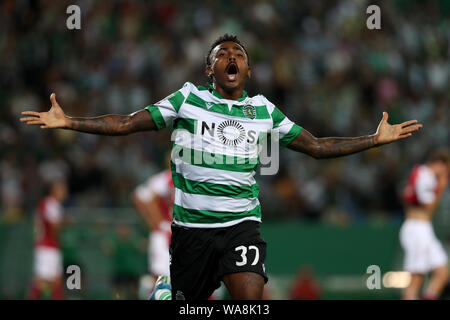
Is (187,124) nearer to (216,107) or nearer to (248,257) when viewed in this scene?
(216,107)

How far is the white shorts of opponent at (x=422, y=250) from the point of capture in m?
11.3

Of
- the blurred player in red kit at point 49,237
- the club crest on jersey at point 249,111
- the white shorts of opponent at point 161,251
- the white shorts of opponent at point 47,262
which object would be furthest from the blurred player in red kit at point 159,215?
the club crest on jersey at point 249,111

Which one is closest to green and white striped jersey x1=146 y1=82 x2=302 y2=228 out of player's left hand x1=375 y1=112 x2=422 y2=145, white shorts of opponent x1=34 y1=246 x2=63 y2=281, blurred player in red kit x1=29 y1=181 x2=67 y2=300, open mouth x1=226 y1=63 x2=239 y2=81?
open mouth x1=226 y1=63 x2=239 y2=81

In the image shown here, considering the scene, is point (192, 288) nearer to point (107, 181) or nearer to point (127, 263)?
point (127, 263)

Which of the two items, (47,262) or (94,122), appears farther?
(47,262)

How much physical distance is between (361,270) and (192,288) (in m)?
8.81

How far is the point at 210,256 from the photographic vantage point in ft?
18.5

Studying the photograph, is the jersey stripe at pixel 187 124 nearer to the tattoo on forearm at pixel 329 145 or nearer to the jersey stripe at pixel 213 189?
the jersey stripe at pixel 213 189

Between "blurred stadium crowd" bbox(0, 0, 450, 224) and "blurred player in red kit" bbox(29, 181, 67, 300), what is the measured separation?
861 mm

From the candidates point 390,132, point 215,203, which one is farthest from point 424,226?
point 215,203

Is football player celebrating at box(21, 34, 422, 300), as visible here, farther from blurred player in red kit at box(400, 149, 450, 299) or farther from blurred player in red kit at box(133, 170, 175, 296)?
blurred player in red kit at box(400, 149, 450, 299)

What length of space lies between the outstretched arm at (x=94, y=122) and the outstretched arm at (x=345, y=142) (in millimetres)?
1194

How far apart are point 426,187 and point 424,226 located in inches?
25.6

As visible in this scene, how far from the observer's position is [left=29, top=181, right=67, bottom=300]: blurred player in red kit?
43.1 ft
